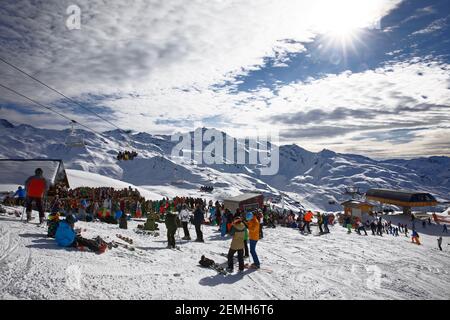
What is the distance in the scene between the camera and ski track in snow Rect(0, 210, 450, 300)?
6.25 m

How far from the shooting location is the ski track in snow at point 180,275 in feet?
20.5

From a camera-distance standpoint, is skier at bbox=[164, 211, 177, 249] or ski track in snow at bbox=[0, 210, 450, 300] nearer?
ski track in snow at bbox=[0, 210, 450, 300]

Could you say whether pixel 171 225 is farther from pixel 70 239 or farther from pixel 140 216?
pixel 140 216

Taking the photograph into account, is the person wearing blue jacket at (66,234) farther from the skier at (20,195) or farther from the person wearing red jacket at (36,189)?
the skier at (20,195)

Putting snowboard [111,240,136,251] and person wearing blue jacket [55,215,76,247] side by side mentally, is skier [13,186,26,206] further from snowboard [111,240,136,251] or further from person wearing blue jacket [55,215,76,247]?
person wearing blue jacket [55,215,76,247]

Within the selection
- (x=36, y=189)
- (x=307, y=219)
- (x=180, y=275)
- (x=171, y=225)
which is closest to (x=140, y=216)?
(x=36, y=189)

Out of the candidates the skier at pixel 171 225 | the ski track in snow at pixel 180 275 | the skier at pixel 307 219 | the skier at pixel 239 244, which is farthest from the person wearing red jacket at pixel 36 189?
the skier at pixel 307 219

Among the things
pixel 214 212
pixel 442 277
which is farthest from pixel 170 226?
pixel 214 212

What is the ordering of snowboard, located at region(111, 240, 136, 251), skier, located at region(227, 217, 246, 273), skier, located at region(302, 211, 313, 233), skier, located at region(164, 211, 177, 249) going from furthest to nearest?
1. skier, located at region(302, 211, 313, 233)
2. skier, located at region(164, 211, 177, 249)
3. snowboard, located at region(111, 240, 136, 251)
4. skier, located at region(227, 217, 246, 273)

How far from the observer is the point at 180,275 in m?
7.90

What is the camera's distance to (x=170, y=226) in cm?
1123

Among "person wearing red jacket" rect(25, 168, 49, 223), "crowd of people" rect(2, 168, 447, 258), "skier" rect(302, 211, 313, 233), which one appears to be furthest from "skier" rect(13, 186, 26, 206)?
"skier" rect(302, 211, 313, 233)

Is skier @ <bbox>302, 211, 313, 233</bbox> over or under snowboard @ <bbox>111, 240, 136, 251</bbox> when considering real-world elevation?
under

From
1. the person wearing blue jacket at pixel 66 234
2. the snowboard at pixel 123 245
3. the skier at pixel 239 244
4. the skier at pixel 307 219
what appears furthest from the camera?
the skier at pixel 307 219
